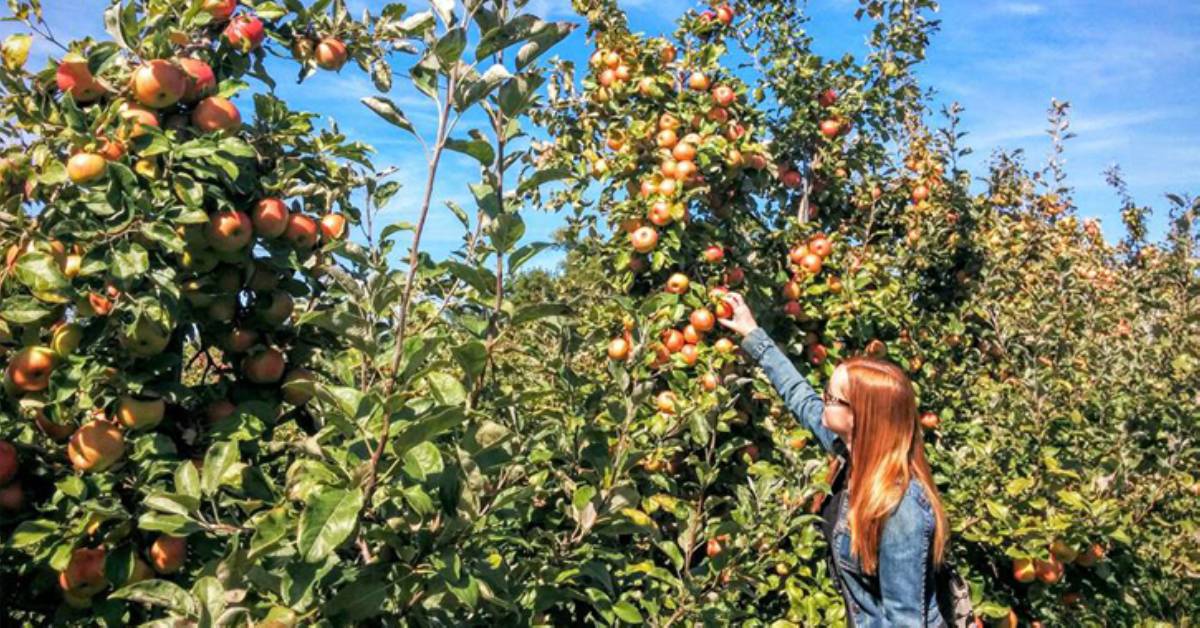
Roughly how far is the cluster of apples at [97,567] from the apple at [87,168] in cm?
80

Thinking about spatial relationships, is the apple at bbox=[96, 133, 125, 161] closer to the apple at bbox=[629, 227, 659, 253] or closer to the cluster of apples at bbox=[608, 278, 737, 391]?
the cluster of apples at bbox=[608, 278, 737, 391]

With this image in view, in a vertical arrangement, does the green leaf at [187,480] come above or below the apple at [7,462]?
below

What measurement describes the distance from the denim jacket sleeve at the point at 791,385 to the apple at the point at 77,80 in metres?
2.31

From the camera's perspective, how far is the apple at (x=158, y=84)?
1.98 m

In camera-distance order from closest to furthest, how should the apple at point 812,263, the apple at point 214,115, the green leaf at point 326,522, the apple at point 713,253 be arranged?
the green leaf at point 326,522, the apple at point 214,115, the apple at point 713,253, the apple at point 812,263

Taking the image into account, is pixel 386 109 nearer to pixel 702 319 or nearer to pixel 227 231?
pixel 227 231

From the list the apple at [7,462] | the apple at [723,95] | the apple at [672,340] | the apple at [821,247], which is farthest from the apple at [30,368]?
the apple at [821,247]

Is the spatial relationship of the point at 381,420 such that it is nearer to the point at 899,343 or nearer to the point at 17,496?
the point at 17,496

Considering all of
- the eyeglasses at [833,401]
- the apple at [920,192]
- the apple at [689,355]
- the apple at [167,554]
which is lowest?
the apple at [167,554]

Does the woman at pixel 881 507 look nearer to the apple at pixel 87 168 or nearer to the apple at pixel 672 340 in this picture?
the apple at pixel 672 340

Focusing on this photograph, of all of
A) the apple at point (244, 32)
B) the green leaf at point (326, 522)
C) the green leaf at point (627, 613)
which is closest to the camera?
the green leaf at point (326, 522)

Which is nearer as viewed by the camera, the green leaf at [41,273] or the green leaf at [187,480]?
the green leaf at [187,480]

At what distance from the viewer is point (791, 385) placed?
3154mm

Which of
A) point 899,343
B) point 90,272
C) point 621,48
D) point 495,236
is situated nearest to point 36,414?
point 90,272
